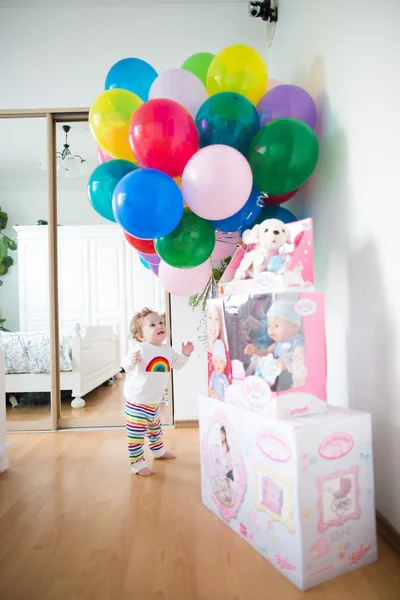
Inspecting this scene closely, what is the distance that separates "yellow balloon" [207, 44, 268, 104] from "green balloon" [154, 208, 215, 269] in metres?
0.56

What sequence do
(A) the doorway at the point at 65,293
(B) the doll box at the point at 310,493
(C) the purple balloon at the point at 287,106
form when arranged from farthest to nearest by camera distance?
(A) the doorway at the point at 65,293, (C) the purple balloon at the point at 287,106, (B) the doll box at the point at 310,493

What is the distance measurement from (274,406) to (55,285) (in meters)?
2.21

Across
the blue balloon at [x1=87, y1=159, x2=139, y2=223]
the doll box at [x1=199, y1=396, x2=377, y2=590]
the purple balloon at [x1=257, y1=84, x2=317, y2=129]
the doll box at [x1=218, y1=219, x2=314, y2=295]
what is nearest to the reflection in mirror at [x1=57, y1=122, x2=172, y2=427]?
the blue balloon at [x1=87, y1=159, x2=139, y2=223]

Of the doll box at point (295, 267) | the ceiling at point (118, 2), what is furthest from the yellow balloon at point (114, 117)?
the ceiling at point (118, 2)

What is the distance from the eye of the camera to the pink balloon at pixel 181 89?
1674mm

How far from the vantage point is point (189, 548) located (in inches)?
49.9

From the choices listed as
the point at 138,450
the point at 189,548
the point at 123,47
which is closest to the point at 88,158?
the point at 123,47

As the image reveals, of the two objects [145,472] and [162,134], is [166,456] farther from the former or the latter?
[162,134]

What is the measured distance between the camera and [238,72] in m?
1.68

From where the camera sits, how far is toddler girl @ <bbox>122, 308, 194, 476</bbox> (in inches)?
77.0

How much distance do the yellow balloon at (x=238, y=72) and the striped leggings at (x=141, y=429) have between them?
4.80ft

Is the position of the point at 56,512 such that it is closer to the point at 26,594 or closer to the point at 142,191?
the point at 26,594

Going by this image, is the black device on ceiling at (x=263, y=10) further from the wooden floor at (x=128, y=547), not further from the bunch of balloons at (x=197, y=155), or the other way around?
the wooden floor at (x=128, y=547)

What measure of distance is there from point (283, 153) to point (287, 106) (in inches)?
11.3
